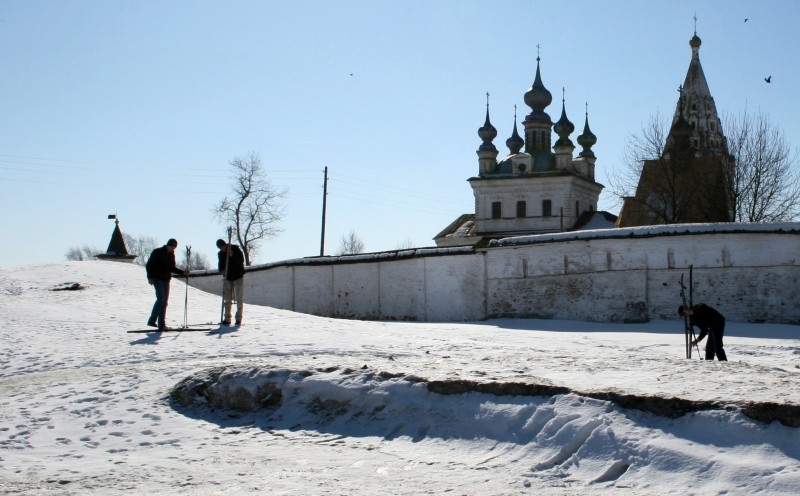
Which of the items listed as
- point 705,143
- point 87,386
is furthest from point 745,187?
point 87,386

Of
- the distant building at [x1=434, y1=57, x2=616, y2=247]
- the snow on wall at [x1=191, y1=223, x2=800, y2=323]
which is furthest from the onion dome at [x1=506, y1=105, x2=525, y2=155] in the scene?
the snow on wall at [x1=191, y1=223, x2=800, y2=323]

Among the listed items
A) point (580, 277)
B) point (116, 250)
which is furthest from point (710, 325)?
point (116, 250)

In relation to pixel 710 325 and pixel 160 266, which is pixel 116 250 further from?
pixel 710 325

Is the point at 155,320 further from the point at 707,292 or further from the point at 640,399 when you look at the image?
the point at 707,292

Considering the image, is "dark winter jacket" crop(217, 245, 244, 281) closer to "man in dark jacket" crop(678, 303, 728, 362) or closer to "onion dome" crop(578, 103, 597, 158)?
"man in dark jacket" crop(678, 303, 728, 362)

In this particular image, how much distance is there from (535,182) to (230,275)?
64817 millimetres

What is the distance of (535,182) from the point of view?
78.6 meters

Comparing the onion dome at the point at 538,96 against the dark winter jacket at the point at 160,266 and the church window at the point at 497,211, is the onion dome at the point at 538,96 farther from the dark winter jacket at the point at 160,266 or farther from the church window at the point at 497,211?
the dark winter jacket at the point at 160,266

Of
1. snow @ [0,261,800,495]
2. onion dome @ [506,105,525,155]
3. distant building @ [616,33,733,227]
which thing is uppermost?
onion dome @ [506,105,525,155]

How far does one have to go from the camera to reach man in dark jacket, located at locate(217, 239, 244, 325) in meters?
15.5

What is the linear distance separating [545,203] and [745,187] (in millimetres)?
36963

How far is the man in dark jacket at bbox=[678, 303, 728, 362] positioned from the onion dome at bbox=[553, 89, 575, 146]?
66.3 metres

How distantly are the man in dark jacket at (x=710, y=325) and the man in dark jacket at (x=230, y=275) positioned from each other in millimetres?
6871

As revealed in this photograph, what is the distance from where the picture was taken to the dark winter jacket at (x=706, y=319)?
12.9m
